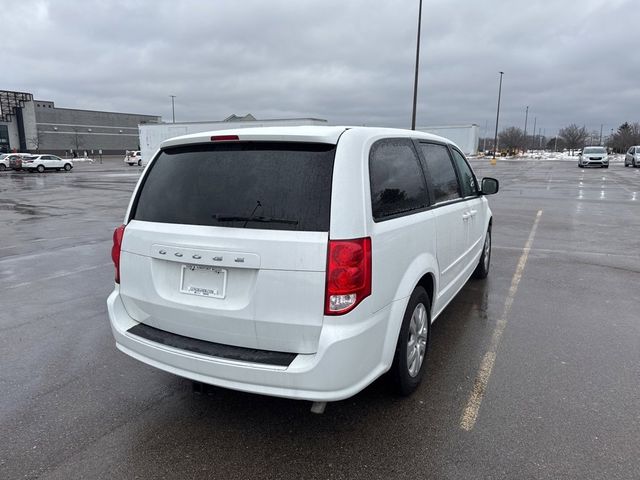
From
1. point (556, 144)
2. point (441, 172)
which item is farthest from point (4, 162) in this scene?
point (556, 144)

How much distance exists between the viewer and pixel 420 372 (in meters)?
3.52

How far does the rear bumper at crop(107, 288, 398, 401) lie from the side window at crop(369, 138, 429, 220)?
0.67 meters

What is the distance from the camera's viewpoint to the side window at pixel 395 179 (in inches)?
116

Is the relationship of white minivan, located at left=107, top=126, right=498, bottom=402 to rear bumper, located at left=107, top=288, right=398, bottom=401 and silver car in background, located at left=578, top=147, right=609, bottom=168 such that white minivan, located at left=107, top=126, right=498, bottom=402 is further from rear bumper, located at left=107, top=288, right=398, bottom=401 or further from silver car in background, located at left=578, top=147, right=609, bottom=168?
silver car in background, located at left=578, top=147, right=609, bottom=168

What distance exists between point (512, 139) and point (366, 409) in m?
95.4

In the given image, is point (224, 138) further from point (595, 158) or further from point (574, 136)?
point (574, 136)

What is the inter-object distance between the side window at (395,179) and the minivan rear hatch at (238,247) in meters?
0.38

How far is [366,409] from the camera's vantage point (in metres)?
3.23

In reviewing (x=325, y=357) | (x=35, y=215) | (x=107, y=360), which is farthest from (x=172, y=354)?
(x=35, y=215)

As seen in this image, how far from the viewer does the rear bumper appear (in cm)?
258

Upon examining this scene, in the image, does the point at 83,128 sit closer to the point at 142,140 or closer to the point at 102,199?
the point at 142,140

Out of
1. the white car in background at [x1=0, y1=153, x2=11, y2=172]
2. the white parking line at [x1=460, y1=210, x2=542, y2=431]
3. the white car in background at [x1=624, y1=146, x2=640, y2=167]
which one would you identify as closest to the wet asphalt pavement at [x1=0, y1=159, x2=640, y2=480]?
the white parking line at [x1=460, y1=210, x2=542, y2=431]

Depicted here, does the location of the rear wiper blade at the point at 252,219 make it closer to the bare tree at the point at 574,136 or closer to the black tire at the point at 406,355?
the black tire at the point at 406,355

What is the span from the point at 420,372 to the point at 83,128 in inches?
4058
